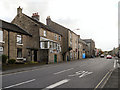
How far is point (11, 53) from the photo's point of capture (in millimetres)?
21141

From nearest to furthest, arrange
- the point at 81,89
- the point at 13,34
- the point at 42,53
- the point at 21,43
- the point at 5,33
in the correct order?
the point at 81,89 < the point at 5,33 < the point at 13,34 < the point at 21,43 < the point at 42,53

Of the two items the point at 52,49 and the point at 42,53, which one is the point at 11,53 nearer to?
the point at 42,53

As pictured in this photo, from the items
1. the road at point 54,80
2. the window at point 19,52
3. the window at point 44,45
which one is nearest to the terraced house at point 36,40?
the window at point 44,45

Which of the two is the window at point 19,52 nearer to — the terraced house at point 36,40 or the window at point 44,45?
the terraced house at point 36,40

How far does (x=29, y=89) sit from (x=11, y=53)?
16.0 m

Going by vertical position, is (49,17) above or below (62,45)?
above

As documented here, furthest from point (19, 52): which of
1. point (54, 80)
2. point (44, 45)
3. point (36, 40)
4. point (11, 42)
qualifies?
point (54, 80)

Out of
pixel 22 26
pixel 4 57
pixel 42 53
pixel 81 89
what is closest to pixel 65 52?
pixel 42 53

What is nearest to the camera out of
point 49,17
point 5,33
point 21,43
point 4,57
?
point 4,57

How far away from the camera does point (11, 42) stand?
21406 millimetres

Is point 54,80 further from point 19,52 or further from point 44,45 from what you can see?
point 44,45

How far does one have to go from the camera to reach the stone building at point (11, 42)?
64.6ft

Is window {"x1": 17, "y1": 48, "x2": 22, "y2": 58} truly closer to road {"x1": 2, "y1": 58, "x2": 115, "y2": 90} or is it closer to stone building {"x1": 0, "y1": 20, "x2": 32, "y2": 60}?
stone building {"x1": 0, "y1": 20, "x2": 32, "y2": 60}

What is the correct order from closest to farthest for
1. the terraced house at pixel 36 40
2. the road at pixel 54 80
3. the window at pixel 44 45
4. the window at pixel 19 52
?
the road at pixel 54 80, the window at pixel 19 52, the terraced house at pixel 36 40, the window at pixel 44 45
